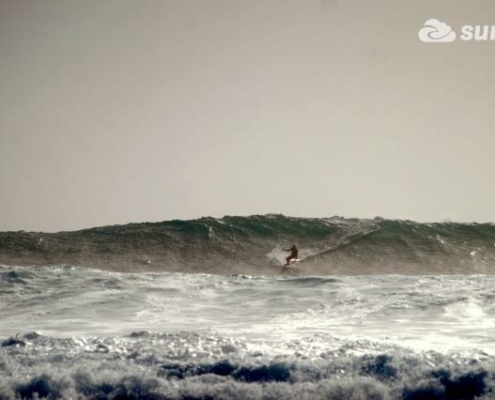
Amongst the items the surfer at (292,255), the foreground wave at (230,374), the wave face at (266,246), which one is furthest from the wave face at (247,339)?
the wave face at (266,246)

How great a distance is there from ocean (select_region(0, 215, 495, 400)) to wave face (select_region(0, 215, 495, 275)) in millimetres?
75

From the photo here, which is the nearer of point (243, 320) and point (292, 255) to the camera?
point (243, 320)

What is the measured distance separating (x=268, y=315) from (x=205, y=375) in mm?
4038

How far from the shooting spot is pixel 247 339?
660cm

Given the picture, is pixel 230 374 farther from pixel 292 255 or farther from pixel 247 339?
pixel 292 255

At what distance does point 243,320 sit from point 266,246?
1123 centimetres

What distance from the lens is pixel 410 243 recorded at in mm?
19969

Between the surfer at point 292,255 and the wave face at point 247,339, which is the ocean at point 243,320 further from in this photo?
the surfer at point 292,255

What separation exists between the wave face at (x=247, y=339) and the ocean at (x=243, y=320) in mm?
19

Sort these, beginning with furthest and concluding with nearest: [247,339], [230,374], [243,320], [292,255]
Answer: [292,255]
[243,320]
[247,339]
[230,374]

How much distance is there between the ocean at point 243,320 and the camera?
4590 millimetres

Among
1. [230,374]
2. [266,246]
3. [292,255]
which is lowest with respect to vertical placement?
[230,374]

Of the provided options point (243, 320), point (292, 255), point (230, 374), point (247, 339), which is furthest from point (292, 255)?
point (230, 374)

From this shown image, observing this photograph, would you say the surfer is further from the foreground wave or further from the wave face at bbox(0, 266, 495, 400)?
the foreground wave
